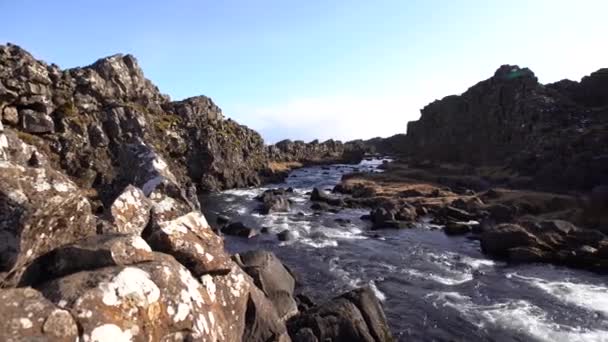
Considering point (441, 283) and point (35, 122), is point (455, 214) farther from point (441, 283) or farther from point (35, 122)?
point (35, 122)

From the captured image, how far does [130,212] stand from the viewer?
50.5 ft

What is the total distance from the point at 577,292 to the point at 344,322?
21.5 m

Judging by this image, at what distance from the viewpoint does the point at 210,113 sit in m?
130

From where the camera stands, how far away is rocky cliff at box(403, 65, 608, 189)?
79.1 m

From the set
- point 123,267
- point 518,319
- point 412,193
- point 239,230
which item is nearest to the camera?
point 123,267

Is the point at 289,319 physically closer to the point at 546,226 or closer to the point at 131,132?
the point at 546,226

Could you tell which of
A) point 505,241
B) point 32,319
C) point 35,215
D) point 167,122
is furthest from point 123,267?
point 167,122

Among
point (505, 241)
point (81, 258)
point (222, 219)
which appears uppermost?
point (81, 258)

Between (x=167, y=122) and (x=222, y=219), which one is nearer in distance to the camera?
(x=222, y=219)

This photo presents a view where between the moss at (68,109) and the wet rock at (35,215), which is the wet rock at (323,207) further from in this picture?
the wet rock at (35,215)

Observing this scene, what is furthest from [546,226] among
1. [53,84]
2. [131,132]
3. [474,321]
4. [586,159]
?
[53,84]

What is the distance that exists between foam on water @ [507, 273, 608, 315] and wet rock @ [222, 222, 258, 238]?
88.7 feet

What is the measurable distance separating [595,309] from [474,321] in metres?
9.33

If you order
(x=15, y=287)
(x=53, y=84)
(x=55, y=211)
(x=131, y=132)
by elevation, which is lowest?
(x=15, y=287)
